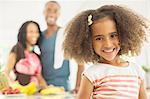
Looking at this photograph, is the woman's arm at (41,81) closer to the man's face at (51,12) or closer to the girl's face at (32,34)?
the girl's face at (32,34)

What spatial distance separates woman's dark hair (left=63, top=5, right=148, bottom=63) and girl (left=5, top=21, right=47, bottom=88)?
3.57 ft

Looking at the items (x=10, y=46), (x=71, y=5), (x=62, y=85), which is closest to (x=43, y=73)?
(x=62, y=85)

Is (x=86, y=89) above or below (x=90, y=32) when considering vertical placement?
below

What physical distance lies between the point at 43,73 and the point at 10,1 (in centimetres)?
57

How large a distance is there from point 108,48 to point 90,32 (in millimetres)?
63

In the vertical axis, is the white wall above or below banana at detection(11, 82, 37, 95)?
above

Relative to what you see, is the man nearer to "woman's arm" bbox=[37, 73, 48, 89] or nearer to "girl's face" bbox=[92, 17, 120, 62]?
"woman's arm" bbox=[37, 73, 48, 89]

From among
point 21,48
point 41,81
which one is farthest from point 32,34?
point 41,81

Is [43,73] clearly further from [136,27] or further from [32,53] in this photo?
[136,27]

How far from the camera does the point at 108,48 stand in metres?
0.72

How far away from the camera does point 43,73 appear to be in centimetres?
186

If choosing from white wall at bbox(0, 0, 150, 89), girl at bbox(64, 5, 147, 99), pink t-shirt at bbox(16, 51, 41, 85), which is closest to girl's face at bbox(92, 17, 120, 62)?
girl at bbox(64, 5, 147, 99)

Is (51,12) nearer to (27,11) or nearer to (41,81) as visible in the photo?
(27,11)

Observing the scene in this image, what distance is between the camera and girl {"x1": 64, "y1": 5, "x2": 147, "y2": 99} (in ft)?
2.39
